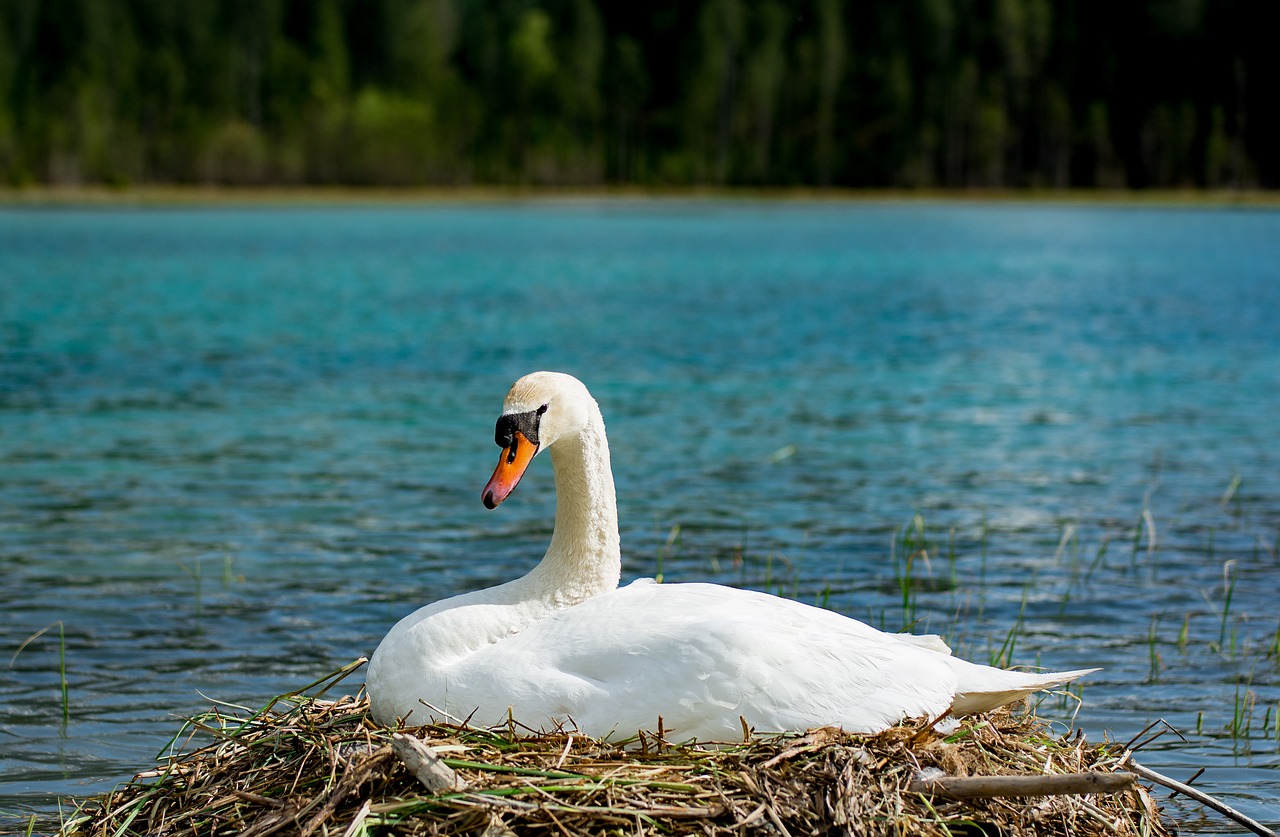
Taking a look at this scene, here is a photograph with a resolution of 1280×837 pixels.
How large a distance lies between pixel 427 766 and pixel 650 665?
40.7 inches

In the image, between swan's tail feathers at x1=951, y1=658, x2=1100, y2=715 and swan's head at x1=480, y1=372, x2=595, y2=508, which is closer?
swan's tail feathers at x1=951, y1=658, x2=1100, y2=715

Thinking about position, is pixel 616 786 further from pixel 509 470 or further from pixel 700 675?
pixel 509 470

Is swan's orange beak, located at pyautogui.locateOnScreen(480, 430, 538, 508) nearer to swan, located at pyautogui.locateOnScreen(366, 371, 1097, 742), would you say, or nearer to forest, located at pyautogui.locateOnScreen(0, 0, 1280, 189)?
swan, located at pyautogui.locateOnScreen(366, 371, 1097, 742)

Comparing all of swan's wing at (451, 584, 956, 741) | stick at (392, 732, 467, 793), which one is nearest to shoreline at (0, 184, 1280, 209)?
swan's wing at (451, 584, 956, 741)

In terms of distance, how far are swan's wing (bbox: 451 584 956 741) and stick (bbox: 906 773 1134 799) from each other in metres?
0.61

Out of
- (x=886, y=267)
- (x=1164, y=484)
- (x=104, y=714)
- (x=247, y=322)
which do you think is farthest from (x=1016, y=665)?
(x=886, y=267)

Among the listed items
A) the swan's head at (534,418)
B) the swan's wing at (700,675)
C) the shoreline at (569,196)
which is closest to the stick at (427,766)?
the swan's wing at (700,675)

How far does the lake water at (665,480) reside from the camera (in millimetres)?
8500

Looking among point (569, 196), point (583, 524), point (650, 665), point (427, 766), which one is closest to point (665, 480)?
point (583, 524)

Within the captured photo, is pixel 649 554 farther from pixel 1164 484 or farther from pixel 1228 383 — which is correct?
pixel 1228 383

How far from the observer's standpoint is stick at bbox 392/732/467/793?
4.51 meters

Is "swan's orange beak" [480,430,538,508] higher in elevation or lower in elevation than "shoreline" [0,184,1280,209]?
higher

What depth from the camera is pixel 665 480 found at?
14586 millimetres

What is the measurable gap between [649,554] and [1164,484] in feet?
19.8
